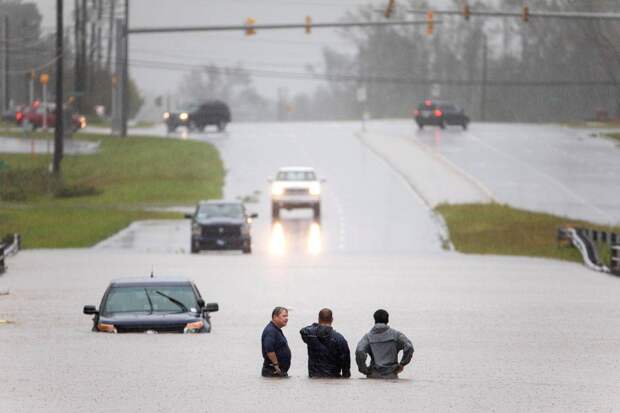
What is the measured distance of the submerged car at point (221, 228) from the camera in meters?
52.6

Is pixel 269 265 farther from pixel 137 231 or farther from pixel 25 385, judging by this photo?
pixel 25 385

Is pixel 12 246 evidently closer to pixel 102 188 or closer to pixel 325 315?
pixel 102 188

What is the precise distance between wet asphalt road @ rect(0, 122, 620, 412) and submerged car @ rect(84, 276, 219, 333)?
394mm

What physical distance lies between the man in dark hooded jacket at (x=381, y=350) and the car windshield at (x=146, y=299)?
5668 millimetres

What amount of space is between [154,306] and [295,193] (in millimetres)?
40975

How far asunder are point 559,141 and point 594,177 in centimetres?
2140

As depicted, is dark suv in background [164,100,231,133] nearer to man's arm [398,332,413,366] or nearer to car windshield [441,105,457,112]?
car windshield [441,105,457,112]

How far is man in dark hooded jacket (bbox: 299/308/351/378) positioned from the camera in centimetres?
1881

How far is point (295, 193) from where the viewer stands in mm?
65188

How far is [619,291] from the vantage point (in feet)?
129

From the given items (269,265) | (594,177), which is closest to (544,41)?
(594,177)

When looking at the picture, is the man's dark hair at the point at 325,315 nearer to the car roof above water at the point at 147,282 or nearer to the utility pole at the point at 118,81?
the car roof above water at the point at 147,282

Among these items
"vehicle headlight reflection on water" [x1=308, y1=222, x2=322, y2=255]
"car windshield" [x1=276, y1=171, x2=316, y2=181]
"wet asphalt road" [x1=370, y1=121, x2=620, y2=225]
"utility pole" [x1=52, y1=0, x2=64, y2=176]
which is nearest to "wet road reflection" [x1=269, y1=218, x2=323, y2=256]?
"vehicle headlight reflection on water" [x1=308, y1=222, x2=322, y2=255]

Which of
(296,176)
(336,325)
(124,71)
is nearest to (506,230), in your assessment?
(296,176)
